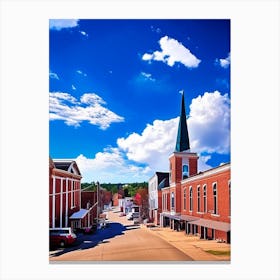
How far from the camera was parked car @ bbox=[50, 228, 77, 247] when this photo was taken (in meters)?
5.48

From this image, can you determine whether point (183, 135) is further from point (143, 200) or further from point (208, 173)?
point (143, 200)

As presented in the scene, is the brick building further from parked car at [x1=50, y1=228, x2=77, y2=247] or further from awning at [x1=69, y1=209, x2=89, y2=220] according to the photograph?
parked car at [x1=50, y1=228, x2=77, y2=247]

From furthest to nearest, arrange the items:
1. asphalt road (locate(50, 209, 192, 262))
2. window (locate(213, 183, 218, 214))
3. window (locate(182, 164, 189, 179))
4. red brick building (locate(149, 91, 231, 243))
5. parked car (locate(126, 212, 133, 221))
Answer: parked car (locate(126, 212, 133, 221)), window (locate(182, 164, 189, 179)), window (locate(213, 183, 218, 214)), red brick building (locate(149, 91, 231, 243)), asphalt road (locate(50, 209, 192, 262))

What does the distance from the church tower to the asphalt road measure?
32.3 inches

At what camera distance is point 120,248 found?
5.56 metres

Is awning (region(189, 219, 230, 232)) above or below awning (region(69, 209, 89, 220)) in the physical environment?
below

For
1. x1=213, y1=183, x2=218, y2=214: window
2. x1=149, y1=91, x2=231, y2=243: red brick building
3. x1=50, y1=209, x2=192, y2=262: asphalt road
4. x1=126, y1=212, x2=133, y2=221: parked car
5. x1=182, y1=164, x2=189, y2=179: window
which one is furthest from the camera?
x1=126, y1=212, x2=133, y2=221: parked car

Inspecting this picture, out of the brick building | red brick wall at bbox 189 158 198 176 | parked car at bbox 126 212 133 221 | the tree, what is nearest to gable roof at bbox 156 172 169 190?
the brick building

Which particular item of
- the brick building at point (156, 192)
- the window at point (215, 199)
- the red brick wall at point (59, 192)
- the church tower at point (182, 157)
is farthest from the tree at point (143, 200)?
the window at point (215, 199)

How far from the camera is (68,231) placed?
5551 millimetres

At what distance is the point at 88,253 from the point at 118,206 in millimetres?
777

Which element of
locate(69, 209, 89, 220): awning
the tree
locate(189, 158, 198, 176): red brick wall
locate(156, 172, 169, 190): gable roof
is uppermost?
locate(189, 158, 198, 176): red brick wall
